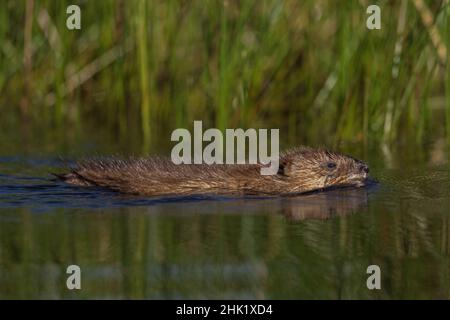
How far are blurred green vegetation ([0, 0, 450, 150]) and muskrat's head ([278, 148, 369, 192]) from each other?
1370 mm

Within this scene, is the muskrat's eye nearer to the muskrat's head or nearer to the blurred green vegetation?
the muskrat's head

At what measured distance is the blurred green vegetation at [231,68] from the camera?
949 centimetres

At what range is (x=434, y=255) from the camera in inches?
225

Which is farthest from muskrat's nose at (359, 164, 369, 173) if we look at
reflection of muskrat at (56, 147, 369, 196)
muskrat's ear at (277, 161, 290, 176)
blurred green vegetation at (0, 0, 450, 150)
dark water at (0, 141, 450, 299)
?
blurred green vegetation at (0, 0, 450, 150)

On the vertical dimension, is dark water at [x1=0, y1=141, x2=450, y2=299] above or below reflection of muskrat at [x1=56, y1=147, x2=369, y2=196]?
below

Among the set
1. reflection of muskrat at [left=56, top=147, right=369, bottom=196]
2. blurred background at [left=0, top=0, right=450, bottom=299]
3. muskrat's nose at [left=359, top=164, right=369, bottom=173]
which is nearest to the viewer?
blurred background at [left=0, top=0, right=450, bottom=299]

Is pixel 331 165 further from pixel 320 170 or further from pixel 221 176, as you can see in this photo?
pixel 221 176

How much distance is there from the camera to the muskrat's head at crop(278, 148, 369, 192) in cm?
807

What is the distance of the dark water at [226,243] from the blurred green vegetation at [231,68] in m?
1.70

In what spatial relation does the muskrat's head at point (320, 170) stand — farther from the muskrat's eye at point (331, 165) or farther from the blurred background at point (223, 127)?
the blurred background at point (223, 127)

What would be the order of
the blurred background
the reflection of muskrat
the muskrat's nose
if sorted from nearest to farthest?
the blurred background → the reflection of muskrat → the muskrat's nose

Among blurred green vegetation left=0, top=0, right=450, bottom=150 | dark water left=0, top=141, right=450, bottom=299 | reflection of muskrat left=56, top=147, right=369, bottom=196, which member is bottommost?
dark water left=0, top=141, right=450, bottom=299

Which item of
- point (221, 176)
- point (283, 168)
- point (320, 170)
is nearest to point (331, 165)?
point (320, 170)
